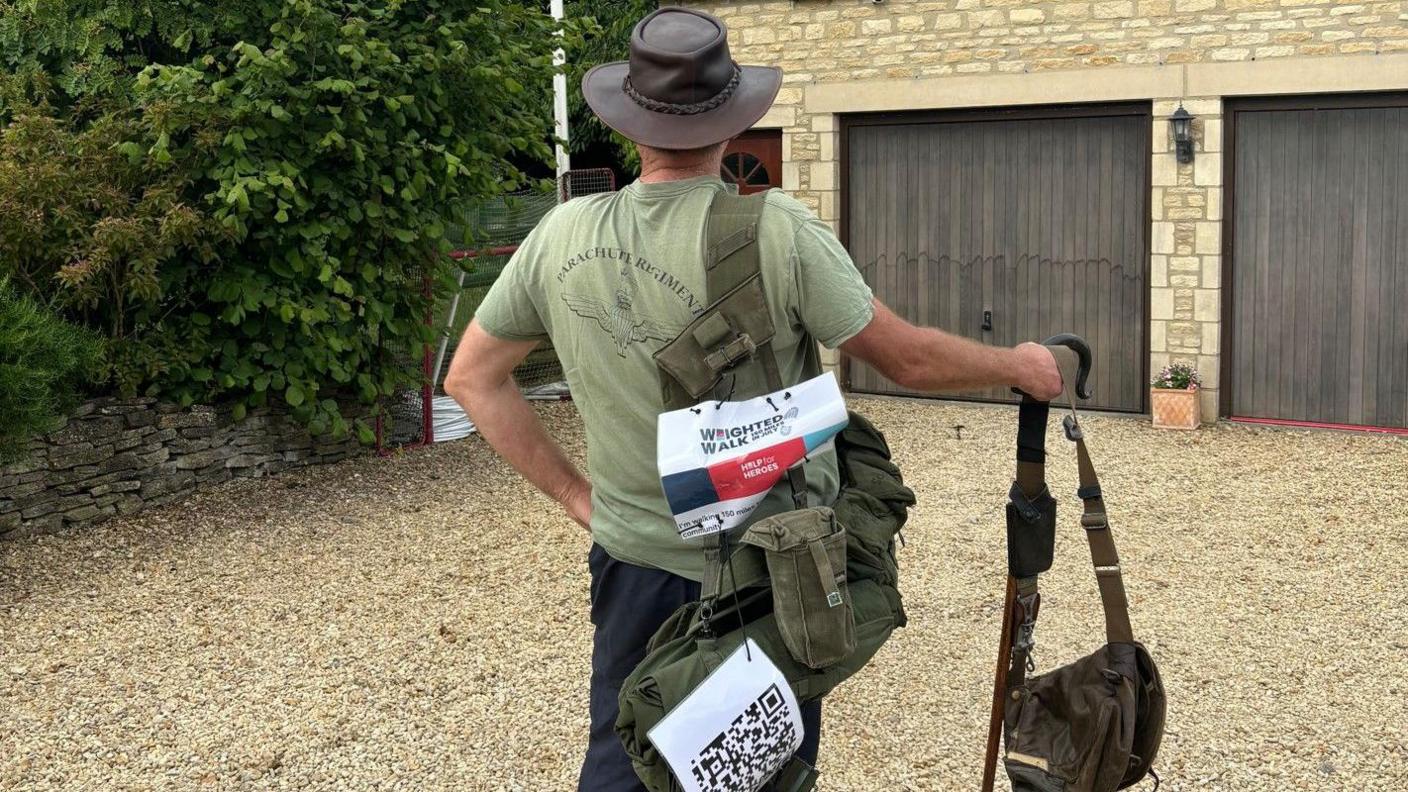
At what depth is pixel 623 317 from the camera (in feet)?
Answer: 8.19

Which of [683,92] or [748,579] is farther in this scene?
[683,92]

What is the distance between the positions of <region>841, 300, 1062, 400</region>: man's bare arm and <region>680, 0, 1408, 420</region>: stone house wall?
7573 millimetres

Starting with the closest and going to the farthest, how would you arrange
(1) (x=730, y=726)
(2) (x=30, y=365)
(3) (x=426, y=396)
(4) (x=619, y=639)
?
(1) (x=730, y=726) → (4) (x=619, y=639) → (2) (x=30, y=365) → (3) (x=426, y=396)

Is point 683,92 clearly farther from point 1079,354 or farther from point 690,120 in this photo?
point 1079,354

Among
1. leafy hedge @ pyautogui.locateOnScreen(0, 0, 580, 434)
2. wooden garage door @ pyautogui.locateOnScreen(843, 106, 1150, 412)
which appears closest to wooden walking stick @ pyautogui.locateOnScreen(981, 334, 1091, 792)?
leafy hedge @ pyautogui.locateOnScreen(0, 0, 580, 434)

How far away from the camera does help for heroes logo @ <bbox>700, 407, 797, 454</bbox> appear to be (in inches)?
94.7

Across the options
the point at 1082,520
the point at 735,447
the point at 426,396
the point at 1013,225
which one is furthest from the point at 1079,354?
the point at 1013,225

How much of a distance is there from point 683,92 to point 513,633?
3.55 m

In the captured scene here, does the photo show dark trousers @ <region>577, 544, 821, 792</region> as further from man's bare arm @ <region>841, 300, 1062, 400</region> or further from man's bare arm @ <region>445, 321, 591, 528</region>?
man's bare arm @ <region>841, 300, 1062, 400</region>

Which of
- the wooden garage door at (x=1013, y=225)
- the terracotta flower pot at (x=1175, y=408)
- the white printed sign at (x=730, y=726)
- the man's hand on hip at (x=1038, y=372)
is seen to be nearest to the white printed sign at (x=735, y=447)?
the white printed sign at (x=730, y=726)

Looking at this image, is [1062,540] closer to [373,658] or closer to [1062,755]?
[373,658]

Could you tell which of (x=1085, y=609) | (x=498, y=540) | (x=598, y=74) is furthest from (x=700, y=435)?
(x=498, y=540)

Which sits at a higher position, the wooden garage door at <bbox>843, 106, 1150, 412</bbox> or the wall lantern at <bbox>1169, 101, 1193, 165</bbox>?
the wall lantern at <bbox>1169, 101, 1193, 165</bbox>

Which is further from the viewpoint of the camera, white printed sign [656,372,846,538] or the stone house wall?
the stone house wall
